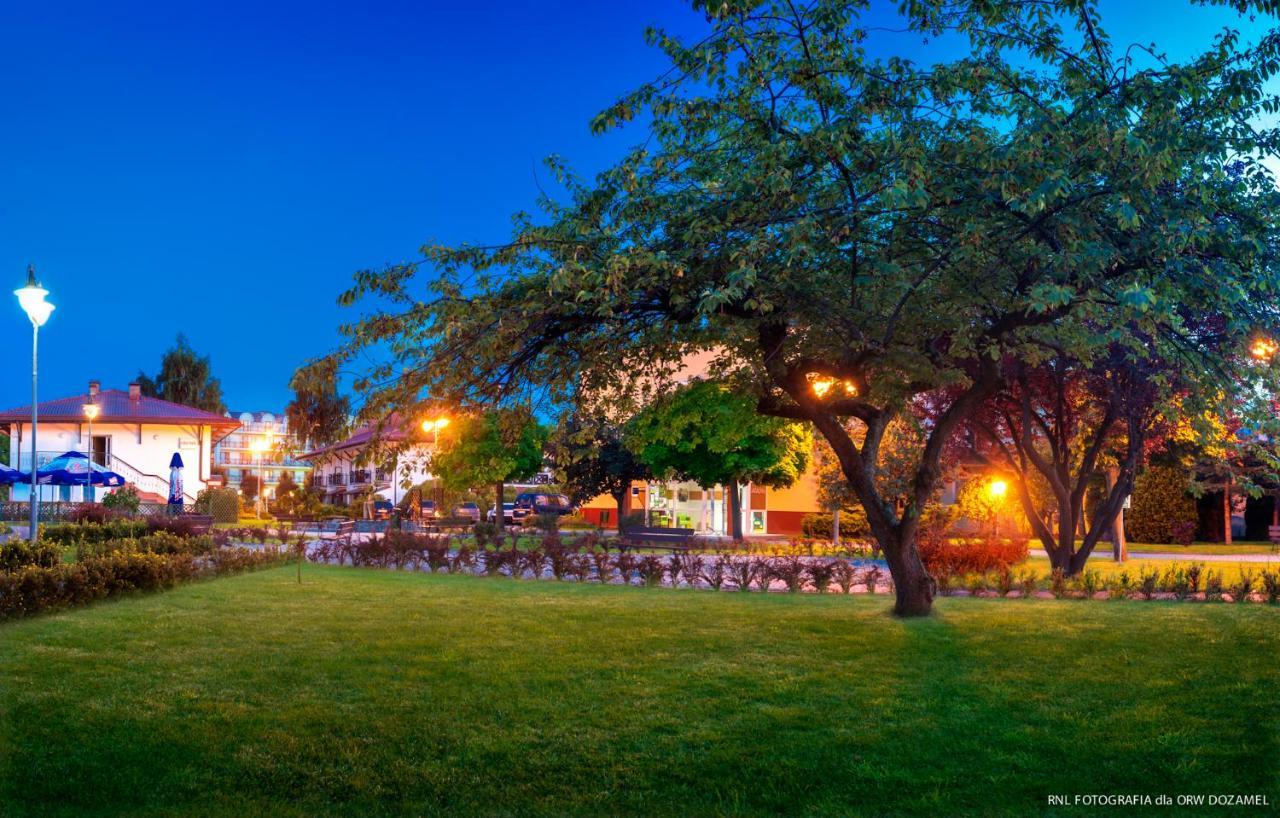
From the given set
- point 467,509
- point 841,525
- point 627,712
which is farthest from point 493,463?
point 627,712

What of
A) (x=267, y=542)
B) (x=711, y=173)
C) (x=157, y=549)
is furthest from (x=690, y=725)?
(x=267, y=542)

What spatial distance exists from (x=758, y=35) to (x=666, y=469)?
75.4 ft

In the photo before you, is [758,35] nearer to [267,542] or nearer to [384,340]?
[384,340]

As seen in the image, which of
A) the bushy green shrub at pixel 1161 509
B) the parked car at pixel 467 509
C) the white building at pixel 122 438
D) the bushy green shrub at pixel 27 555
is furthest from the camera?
the parked car at pixel 467 509

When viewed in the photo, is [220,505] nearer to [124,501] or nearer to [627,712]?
[124,501]

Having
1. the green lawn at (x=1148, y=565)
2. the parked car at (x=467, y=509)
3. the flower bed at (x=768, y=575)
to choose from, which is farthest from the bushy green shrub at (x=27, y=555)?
the parked car at (x=467, y=509)

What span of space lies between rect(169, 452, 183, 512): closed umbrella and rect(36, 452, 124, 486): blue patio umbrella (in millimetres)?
2355

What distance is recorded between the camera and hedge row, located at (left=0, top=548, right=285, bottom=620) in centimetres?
1159

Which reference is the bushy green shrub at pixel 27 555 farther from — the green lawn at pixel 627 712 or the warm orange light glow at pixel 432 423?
the warm orange light glow at pixel 432 423

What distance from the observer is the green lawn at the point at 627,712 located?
5.54 m

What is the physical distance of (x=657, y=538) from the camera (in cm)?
2591

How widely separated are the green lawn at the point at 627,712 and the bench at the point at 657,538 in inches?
544

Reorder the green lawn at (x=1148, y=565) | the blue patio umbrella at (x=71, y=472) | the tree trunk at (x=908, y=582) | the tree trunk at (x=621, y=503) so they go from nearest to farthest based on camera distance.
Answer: the tree trunk at (x=908, y=582), the green lawn at (x=1148, y=565), the blue patio umbrella at (x=71, y=472), the tree trunk at (x=621, y=503)

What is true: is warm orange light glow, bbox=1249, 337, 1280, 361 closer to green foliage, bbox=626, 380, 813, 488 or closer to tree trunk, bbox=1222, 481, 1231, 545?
green foliage, bbox=626, 380, 813, 488
